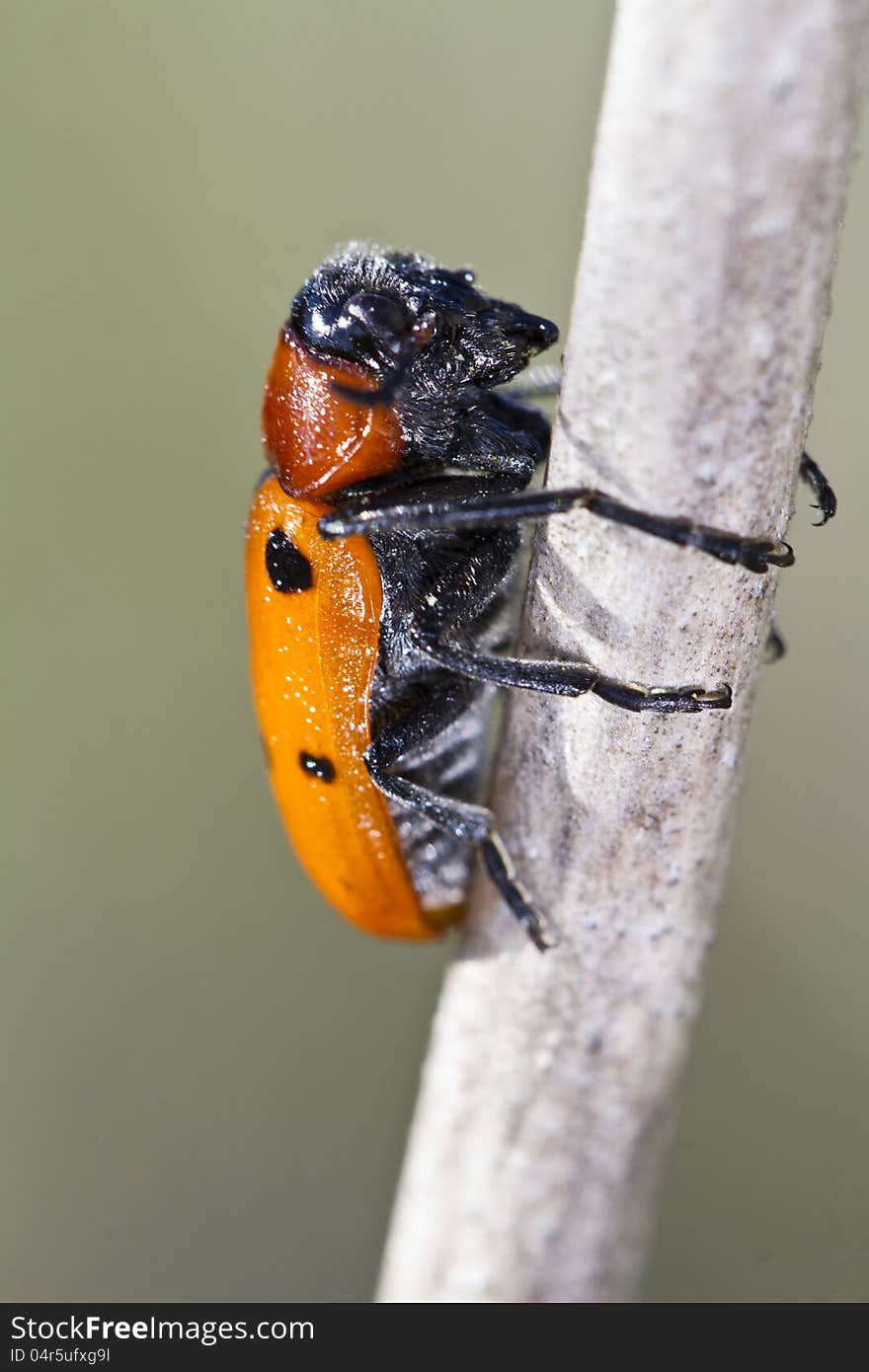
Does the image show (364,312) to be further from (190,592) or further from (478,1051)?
(190,592)

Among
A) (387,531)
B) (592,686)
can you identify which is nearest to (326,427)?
(387,531)

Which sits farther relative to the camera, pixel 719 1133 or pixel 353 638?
pixel 719 1133

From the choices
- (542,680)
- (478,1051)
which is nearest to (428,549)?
(542,680)

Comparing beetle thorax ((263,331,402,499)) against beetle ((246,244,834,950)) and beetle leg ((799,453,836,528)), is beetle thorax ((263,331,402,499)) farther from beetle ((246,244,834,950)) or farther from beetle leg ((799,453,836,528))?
beetle leg ((799,453,836,528))

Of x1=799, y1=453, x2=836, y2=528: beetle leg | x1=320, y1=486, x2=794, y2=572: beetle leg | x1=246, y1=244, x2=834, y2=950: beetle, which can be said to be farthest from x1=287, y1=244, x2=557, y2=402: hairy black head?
x1=799, y1=453, x2=836, y2=528: beetle leg

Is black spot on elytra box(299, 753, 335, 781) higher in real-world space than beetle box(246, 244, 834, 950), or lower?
lower

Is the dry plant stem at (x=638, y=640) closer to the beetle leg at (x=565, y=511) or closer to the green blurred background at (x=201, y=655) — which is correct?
the beetle leg at (x=565, y=511)
